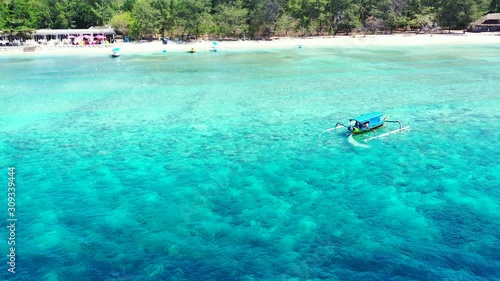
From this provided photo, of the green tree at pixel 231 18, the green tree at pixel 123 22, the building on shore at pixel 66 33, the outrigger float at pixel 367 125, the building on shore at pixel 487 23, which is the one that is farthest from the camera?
the building on shore at pixel 487 23

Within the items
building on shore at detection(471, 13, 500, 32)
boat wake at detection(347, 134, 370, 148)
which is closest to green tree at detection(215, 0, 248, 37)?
building on shore at detection(471, 13, 500, 32)

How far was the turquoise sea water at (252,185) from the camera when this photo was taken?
1573 cm

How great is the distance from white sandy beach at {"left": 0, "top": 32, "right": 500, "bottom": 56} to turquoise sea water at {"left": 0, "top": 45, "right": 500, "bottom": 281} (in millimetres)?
44361

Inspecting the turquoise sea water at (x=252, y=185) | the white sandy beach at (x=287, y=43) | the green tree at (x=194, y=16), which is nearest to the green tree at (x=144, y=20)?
the white sandy beach at (x=287, y=43)

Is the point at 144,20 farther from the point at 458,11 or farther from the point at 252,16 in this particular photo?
the point at 458,11

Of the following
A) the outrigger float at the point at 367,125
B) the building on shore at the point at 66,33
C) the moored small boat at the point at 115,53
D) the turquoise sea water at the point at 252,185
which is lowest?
the turquoise sea water at the point at 252,185

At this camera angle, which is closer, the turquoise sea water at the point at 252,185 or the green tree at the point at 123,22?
the turquoise sea water at the point at 252,185

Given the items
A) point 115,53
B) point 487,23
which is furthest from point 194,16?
point 487,23

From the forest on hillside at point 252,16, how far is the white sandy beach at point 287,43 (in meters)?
3.72

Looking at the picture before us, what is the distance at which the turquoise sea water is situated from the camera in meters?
15.7

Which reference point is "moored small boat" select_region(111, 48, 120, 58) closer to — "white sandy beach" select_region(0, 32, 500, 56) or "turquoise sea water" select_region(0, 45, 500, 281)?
"white sandy beach" select_region(0, 32, 500, 56)

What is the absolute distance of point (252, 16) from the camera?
314ft

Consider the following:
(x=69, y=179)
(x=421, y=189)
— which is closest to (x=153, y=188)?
(x=69, y=179)

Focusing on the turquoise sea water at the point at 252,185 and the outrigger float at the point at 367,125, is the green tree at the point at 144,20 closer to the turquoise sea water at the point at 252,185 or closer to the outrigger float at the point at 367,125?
the turquoise sea water at the point at 252,185
